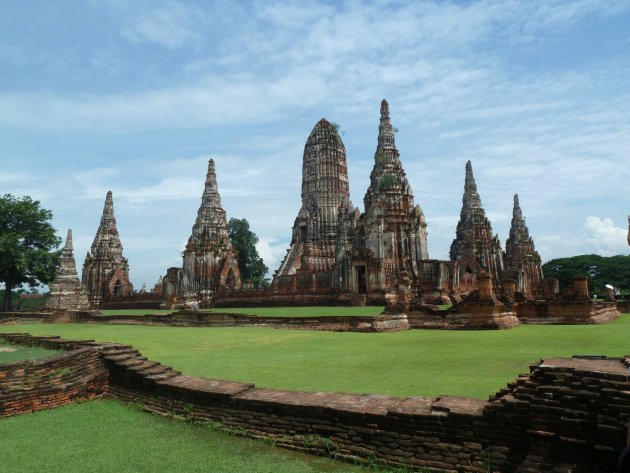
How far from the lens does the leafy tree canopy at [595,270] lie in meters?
54.9

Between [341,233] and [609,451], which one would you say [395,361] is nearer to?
[609,451]

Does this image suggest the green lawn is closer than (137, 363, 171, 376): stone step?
No

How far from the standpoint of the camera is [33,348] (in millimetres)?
12000

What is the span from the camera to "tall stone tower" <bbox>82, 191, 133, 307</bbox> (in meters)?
48.2

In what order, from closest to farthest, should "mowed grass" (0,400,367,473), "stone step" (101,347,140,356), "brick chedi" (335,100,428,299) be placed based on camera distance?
"mowed grass" (0,400,367,473) < "stone step" (101,347,140,356) < "brick chedi" (335,100,428,299)

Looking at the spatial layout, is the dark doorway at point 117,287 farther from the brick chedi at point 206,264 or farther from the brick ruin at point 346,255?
the brick chedi at point 206,264

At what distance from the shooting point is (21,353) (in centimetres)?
1105

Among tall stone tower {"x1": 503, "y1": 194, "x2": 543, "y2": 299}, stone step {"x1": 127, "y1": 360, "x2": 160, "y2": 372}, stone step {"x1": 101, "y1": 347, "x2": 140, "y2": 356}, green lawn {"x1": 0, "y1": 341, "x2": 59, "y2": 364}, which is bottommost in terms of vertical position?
green lawn {"x1": 0, "y1": 341, "x2": 59, "y2": 364}

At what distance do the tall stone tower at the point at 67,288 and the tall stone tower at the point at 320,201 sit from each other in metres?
17.1

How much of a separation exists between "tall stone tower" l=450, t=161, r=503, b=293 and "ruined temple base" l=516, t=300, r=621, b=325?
69.6 ft

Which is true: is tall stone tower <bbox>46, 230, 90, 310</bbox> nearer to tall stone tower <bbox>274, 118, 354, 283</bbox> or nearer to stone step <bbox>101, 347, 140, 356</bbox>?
tall stone tower <bbox>274, 118, 354, 283</bbox>

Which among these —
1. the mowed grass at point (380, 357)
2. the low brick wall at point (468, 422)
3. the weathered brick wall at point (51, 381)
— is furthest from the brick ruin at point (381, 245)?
the low brick wall at point (468, 422)

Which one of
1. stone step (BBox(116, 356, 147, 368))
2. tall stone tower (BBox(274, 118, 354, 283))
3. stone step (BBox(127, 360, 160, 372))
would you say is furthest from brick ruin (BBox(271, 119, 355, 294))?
stone step (BBox(127, 360, 160, 372))

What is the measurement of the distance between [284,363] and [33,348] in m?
6.86
